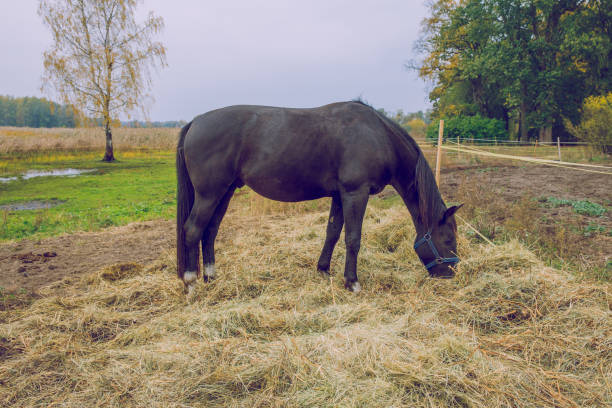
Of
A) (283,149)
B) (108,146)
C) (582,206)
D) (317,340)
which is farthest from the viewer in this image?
(108,146)

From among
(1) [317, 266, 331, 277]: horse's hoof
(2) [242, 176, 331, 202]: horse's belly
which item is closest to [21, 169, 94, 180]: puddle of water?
(2) [242, 176, 331, 202]: horse's belly

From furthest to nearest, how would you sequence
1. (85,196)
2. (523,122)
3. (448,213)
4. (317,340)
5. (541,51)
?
(523,122)
(541,51)
(85,196)
(448,213)
(317,340)

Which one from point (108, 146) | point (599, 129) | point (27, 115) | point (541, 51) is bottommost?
point (108, 146)

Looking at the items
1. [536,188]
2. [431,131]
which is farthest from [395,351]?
[431,131]

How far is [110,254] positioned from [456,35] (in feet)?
91.8

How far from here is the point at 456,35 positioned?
2527 cm

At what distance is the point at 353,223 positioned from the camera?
11.6 feet

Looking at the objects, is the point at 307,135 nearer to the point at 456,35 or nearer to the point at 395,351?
the point at 395,351

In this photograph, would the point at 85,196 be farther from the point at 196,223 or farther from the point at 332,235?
the point at 332,235

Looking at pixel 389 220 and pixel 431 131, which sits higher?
pixel 431 131

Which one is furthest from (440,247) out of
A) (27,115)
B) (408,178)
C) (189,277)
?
(27,115)

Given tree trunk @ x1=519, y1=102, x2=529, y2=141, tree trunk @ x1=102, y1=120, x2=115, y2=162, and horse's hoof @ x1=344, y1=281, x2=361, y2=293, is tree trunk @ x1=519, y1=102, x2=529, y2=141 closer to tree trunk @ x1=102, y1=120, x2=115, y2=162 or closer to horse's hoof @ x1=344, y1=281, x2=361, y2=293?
horse's hoof @ x1=344, y1=281, x2=361, y2=293

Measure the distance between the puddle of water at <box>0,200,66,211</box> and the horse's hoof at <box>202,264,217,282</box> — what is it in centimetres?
680

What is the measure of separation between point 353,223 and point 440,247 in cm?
101
